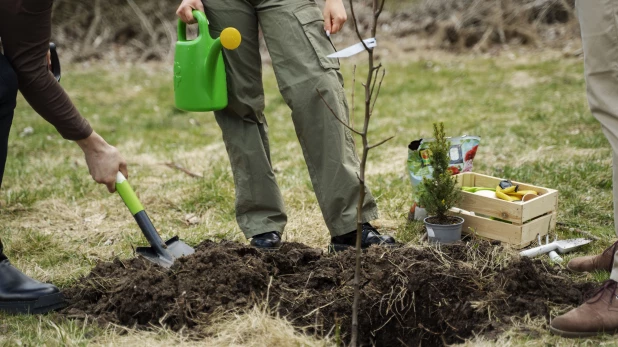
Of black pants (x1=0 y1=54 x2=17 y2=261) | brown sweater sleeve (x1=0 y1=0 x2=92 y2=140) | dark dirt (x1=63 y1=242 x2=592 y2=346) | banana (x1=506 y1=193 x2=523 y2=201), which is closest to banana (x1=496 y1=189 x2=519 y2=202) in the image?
banana (x1=506 y1=193 x2=523 y2=201)

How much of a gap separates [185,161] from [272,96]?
2805 mm

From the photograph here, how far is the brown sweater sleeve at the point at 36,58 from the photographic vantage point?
2.53 metres

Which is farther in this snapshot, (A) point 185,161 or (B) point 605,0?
(A) point 185,161

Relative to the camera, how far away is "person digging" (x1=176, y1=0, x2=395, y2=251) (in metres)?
2.97

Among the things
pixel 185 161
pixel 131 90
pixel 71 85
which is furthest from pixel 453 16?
pixel 185 161

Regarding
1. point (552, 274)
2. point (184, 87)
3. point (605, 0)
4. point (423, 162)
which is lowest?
point (552, 274)

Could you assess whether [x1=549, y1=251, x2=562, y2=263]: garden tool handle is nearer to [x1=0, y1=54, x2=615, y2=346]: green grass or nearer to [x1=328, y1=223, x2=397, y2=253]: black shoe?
[x1=0, y1=54, x2=615, y2=346]: green grass

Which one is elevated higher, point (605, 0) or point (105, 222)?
point (605, 0)

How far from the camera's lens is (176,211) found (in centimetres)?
421

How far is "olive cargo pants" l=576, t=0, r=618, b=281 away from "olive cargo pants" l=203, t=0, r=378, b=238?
1.02m

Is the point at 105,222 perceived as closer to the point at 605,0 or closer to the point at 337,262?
the point at 337,262

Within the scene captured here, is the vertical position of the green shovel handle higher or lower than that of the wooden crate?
higher

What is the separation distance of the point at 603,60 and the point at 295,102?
3.98ft

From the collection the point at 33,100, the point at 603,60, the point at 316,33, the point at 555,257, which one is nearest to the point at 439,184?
the point at 555,257
